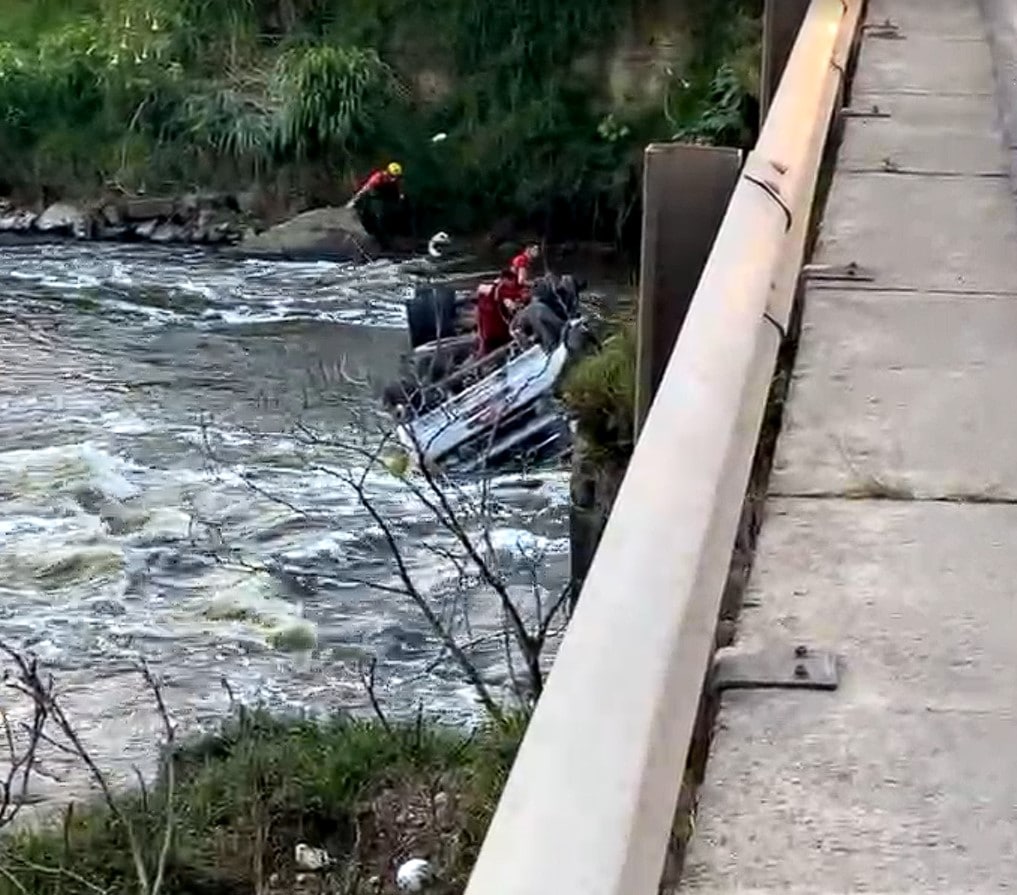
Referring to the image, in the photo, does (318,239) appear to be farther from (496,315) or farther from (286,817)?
(286,817)

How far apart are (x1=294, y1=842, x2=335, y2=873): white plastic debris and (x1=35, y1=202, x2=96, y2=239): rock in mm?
16180

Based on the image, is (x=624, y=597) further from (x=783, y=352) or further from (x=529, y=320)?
(x=529, y=320)

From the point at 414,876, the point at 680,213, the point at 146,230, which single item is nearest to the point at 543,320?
the point at 414,876

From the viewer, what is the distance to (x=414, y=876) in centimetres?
641

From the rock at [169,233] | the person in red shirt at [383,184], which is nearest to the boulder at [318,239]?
the person in red shirt at [383,184]

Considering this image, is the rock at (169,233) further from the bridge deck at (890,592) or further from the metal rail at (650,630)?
the metal rail at (650,630)

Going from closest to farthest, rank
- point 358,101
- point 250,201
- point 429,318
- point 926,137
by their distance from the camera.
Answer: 1. point 926,137
2. point 429,318
3. point 250,201
4. point 358,101

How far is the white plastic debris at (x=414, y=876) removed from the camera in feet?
20.9

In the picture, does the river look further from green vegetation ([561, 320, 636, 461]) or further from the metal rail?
Answer: the metal rail

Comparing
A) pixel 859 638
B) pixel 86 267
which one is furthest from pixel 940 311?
pixel 86 267

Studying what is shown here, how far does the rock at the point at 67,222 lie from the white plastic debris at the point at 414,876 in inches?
662

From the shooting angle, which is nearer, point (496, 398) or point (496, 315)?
point (496, 398)

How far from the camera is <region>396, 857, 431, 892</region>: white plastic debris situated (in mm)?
6383

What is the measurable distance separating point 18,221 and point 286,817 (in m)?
16.8
